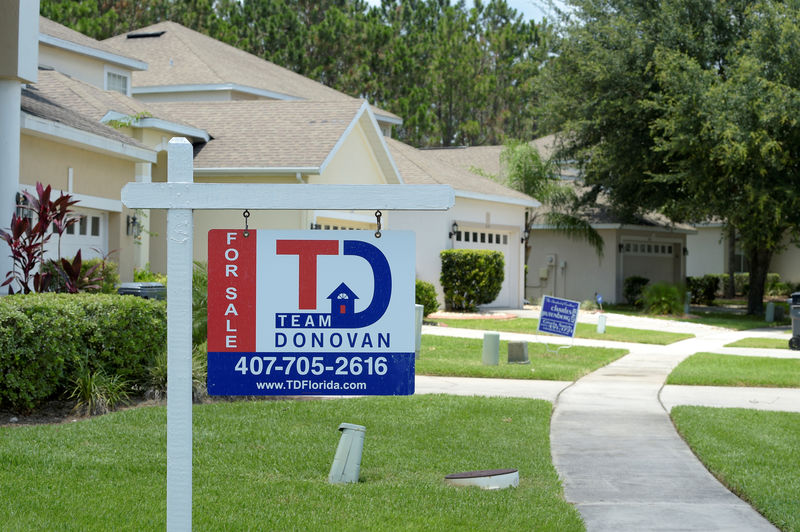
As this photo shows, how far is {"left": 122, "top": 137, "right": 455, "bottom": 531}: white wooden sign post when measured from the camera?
13.6 feet

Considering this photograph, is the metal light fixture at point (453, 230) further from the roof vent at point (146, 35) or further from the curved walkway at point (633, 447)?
the roof vent at point (146, 35)

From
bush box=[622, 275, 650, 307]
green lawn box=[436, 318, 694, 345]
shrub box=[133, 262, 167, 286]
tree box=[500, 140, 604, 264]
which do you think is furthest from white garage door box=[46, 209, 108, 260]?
bush box=[622, 275, 650, 307]

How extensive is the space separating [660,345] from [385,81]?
31524 mm

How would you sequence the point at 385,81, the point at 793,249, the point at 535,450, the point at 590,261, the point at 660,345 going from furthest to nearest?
the point at 385,81
the point at 793,249
the point at 590,261
the point at 660,345
the point at 535,450

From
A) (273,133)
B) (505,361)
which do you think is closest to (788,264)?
(273,133)

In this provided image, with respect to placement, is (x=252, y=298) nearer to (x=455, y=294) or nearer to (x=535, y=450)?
(x=535, y=450)

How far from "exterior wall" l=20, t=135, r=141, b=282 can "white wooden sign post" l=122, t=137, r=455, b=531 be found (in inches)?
419

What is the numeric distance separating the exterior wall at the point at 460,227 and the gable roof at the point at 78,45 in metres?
7.81

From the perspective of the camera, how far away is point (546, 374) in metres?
14.2

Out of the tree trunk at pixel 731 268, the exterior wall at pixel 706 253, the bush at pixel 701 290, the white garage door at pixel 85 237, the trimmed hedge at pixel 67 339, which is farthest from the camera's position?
the exterior wall at pixel 706 253

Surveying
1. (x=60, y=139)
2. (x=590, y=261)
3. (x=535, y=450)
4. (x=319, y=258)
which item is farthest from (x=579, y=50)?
(x=319, y=258)

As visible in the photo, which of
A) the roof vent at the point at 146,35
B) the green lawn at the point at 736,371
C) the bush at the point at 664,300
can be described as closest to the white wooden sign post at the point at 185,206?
the green lawn at the point at 736,371

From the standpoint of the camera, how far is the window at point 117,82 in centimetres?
2314

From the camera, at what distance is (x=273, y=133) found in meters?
22.1
